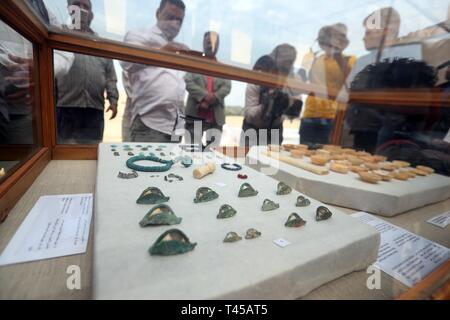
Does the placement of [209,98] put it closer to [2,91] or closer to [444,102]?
[2,91]

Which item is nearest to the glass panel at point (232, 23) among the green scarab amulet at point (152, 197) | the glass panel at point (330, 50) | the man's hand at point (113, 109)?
the glass panel at point (330, 50)

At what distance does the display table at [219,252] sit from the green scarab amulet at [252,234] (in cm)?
2

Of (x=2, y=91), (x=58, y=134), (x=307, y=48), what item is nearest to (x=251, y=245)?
(x=2, y=91)

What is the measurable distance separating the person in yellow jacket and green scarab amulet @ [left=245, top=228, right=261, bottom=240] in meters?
1.46

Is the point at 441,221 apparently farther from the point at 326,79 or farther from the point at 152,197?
the point at 326,79

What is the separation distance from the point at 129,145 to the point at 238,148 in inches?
24.9

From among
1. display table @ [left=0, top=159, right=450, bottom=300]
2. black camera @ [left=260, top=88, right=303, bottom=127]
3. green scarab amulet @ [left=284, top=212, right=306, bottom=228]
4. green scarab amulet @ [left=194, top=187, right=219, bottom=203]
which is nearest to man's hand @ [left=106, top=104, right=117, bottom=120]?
display table @ [left=0, top=159, right=450, bottom=300]

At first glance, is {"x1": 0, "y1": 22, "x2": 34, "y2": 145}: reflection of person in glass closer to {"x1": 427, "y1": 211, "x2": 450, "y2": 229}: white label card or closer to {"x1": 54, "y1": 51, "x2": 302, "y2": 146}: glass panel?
{"x1": 54, "y1": 51, "x2": 302, "y2": 146}: glass panel

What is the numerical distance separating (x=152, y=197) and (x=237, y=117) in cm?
127

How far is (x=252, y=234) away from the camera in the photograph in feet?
1.67

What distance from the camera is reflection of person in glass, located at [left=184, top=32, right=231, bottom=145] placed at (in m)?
1.45

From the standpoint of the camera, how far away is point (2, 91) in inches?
27.9

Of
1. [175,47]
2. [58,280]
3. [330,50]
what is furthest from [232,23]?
[58,280]
